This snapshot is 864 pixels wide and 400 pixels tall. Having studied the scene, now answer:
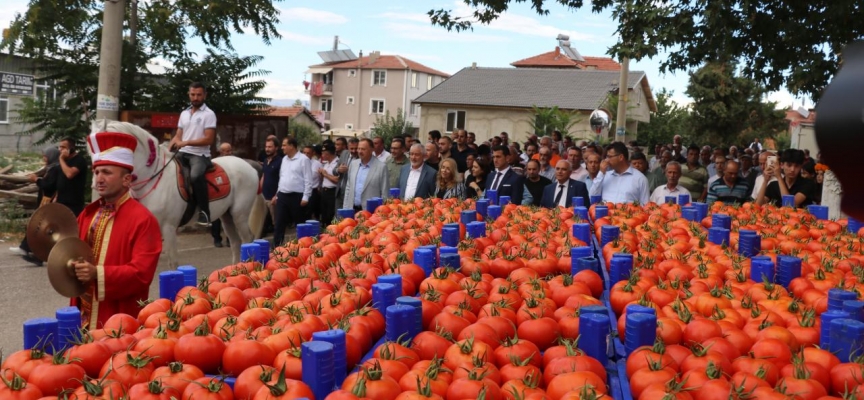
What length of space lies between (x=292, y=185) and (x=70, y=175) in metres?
3.38

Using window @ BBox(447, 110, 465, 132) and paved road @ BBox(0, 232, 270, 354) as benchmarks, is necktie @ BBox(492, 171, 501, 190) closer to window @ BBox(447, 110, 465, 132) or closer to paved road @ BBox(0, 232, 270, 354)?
paved road @ BBox(0, 232, 270, 354)

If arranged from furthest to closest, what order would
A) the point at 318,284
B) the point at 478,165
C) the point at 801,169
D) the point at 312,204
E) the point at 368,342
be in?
the point at 312,204 < the point at 478,165 < the point at 801,169 < the point at 318,284 < the point at 368,342

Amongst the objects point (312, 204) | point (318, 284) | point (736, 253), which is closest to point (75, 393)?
point (318, 284)

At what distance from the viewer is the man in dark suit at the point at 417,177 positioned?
10523 millimetres

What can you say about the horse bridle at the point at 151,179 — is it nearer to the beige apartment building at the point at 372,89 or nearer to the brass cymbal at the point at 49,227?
the brass cymbal at the point at 49,227

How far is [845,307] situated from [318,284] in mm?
2350

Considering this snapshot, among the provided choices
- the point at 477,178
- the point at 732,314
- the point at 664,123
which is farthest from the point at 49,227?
the point at 664,123

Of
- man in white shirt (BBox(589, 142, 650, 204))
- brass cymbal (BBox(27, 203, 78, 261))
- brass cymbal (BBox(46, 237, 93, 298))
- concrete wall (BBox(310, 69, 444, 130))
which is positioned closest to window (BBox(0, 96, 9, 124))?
man in white shirt (BBox(589, 142, 650, 204))

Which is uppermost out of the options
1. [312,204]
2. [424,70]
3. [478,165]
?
[424,70]

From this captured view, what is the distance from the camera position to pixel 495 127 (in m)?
52.6

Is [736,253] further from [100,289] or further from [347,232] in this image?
[100,289]

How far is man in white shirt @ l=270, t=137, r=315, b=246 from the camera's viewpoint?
1316 centimetres

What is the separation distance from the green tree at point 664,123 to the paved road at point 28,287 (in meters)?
47.4

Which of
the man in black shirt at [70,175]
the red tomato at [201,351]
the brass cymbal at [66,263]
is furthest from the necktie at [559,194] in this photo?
the man in black shirt at [70,175]
